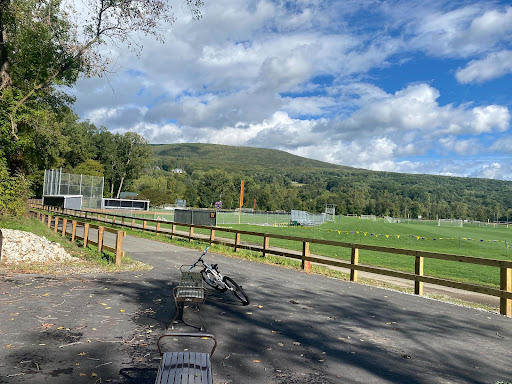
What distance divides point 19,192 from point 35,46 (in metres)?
6.97

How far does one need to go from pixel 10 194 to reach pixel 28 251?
850cm

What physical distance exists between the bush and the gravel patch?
544cm

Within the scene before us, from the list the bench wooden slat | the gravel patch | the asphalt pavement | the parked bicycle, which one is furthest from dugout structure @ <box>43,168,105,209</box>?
the bench wooden slat

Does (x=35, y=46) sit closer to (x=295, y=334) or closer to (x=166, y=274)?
(x=166, y=274)

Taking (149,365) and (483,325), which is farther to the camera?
(483,325)

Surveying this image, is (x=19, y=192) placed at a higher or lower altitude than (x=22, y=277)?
higher

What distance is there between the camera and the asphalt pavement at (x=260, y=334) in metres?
4.36

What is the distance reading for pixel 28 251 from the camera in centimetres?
1205

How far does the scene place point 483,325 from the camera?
680 centimetres

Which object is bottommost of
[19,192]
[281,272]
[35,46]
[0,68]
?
[281,272]

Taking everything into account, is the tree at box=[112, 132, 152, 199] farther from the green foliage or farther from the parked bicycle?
the parked bicycle

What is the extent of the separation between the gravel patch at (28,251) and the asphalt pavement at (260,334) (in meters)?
2.27

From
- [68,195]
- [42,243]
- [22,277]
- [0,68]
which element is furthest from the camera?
[68,195]

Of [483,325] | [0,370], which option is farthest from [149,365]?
[483,325]
